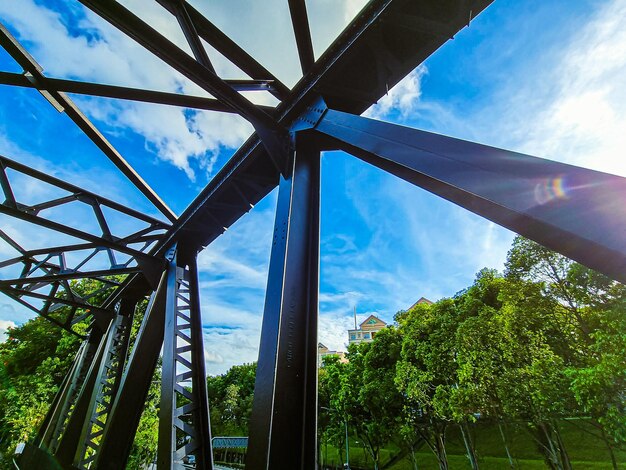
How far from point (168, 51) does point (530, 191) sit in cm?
305

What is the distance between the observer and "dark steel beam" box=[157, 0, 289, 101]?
9.79 feet

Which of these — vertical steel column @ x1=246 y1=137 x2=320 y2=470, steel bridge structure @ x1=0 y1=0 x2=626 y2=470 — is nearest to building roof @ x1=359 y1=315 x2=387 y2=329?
steel bridge structure @ x1=0 y1=0 x2=626 y2=470

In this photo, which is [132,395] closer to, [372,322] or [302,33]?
[302,33]

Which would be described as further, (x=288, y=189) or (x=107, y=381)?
(x=107, y=381)

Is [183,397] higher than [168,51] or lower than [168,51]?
lower

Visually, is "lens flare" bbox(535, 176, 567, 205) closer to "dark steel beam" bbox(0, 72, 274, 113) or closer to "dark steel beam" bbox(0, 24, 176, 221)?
"dark steel beam" bbox(0, 72, 274, 113)

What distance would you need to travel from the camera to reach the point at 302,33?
2.84m

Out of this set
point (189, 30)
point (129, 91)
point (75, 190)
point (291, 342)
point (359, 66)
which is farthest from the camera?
point (75, 190)

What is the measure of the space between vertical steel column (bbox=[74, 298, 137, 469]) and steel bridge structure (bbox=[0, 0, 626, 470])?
0.73 metres

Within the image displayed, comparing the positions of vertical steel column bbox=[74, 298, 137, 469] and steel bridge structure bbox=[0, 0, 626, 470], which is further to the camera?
vertical steel column bbox=[74, 298, 137, 469]

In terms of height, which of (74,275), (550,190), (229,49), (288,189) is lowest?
(550,190)

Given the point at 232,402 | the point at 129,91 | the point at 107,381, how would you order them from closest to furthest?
1. the point at 129,91
2. the point at 107,381
3. the point at 232,402

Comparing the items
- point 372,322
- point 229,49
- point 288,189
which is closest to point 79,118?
point 229,49

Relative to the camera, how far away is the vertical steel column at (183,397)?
3.04 meters
